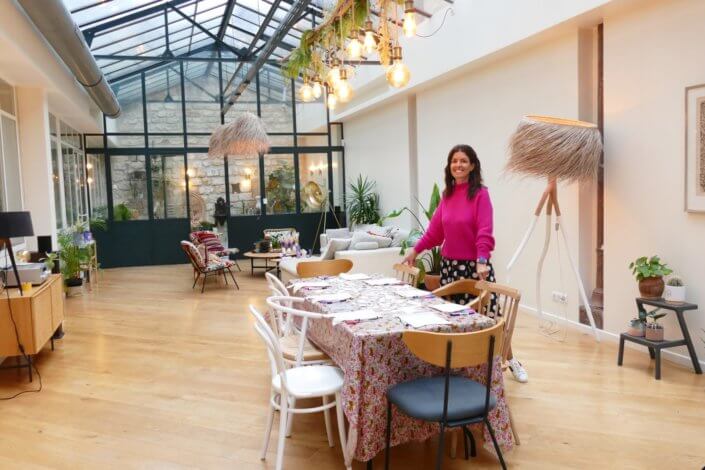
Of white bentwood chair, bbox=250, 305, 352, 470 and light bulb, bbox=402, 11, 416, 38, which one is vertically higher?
light bulb, bbox=402, 11, 416, 38

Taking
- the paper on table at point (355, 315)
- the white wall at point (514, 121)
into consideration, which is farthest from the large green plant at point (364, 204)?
the paper on table at point (355, 315)

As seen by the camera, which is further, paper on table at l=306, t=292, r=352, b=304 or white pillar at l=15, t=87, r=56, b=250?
white pillar at l=15, t=87, r=56, b=250

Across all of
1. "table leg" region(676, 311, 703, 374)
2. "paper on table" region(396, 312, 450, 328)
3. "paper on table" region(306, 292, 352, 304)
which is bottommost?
"table leg" region(676, 311, 703, 374)

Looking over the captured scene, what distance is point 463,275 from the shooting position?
13.0 feet

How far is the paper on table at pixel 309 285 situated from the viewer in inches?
155

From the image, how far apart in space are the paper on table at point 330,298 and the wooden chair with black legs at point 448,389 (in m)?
0.86

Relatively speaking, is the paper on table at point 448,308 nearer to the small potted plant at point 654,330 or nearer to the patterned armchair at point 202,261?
the small potted plant at point 654,330

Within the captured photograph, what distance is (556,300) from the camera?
594 cm

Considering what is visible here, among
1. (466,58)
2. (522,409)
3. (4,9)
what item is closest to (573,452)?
(522,409)

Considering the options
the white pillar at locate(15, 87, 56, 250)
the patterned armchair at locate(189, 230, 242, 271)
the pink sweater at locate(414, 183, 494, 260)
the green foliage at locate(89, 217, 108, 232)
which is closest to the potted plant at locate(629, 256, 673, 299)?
the pink sweater at locate(414, 183, 494, 260)

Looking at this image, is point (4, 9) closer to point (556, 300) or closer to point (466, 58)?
point (466, 58)

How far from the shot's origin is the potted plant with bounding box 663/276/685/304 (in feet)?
14.1

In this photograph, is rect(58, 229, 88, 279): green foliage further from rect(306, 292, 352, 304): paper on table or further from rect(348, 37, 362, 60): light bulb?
rect(348, 37, 362, 60): light bulb

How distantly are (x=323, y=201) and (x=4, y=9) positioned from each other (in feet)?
29.1
